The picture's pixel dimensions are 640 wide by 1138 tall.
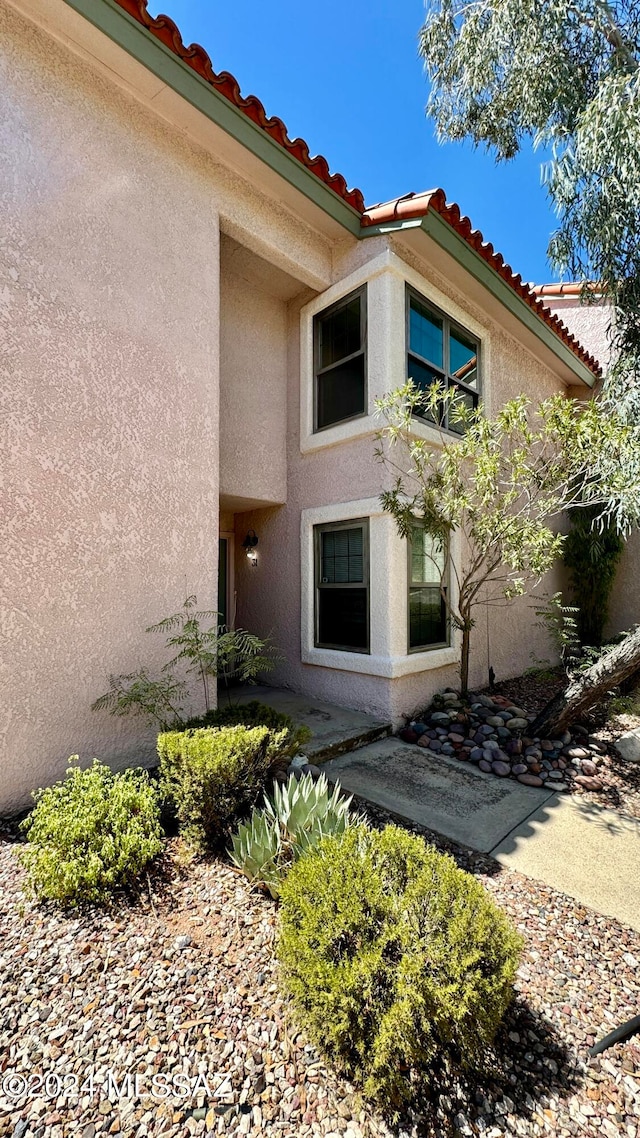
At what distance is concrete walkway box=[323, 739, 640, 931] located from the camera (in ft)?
13.5

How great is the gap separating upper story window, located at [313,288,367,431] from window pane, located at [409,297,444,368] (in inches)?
32.2

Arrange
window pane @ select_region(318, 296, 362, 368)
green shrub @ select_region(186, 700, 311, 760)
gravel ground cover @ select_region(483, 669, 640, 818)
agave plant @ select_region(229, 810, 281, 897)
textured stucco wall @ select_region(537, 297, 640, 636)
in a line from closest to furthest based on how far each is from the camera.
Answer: agave plant @ select_region(229, 810, 281, 897) < green shrub @ select_region(186, 700, 311, 760) < gravel ground cover @ select_region(483, 669, 640, 818) < window pane @ select_region(318, 296, 362, 368) < textured stucco wall @ select_region(537, 297, 640, 636)

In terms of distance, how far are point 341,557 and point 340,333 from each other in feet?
13.0

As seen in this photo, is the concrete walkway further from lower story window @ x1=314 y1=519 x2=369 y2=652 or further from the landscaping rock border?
lower story window @ x1=314 y1=519 x2=369 y2=652

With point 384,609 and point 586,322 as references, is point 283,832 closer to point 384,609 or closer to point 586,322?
point 384,609

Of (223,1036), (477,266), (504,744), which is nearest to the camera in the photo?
(223,1036)

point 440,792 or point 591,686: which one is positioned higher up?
point 591,686

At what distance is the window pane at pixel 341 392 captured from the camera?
784cm

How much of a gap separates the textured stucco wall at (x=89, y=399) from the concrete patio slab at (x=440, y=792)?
2683 mm

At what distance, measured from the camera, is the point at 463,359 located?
896 cm

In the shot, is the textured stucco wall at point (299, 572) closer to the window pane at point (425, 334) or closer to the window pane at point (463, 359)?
the window pane at point (463, 359)

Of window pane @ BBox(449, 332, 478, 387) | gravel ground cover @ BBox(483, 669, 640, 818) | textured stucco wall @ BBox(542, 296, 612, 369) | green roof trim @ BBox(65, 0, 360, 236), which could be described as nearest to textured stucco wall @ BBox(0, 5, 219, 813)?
green roof trim @ BBox(65, 0, 360, 236)

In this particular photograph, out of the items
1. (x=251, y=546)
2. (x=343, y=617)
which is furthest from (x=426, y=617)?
(x=251, y=546)

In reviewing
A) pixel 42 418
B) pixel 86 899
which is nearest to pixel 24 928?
pixel 86 899
